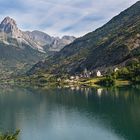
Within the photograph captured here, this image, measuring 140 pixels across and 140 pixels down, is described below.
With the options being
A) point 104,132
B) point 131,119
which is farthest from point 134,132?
point 131,119

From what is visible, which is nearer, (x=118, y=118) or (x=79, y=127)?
(x=79, y=127)

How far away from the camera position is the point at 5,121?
503 feet

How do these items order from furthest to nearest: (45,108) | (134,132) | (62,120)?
(45,108) < (62,120) < (134,132)

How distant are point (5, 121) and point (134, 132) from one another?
64.0m

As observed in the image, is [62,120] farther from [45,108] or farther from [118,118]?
[45,108]

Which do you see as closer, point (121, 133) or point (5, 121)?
point (121, 133)

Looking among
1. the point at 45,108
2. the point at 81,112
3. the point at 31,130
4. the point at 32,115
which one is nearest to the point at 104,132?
the point at 31,130

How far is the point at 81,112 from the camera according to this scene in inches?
6555

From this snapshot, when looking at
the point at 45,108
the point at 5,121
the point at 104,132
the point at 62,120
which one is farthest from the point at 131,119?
the point at 45,108

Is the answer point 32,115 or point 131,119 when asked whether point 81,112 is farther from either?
point 131,119

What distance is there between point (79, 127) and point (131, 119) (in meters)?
20.4

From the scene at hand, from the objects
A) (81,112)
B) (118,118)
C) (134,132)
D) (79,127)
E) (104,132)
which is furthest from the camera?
(81,112)

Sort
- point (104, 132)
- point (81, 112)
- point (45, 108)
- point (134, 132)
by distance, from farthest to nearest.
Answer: point (45, 108), point (81, 112), point (104, 132), point (134, 132)

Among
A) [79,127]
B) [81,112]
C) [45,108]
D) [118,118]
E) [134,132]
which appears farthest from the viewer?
[45,108]
